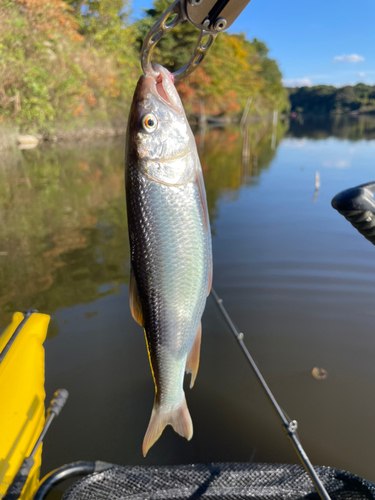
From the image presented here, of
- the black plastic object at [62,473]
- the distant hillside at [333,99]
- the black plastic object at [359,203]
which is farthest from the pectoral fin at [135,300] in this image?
the distant hillside at [333,99]

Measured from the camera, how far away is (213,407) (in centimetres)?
344

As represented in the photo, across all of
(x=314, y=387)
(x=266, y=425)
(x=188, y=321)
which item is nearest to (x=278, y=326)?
(x=314, y=387)

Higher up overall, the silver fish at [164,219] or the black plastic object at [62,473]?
the silver fish at [164,219]

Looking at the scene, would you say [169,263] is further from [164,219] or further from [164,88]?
[164,88]

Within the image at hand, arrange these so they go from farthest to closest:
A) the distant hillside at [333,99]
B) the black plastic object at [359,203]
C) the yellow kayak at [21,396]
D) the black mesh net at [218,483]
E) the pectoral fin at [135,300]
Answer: the distant hillside at [333,99]
the black mesh net at [218,483]
the yellow kayak at [21,396]
the pectoral fin at [135,300]
the black plastic object at [359,203]

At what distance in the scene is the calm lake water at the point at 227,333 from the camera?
3064mm

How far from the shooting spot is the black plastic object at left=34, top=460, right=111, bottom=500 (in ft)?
6.28

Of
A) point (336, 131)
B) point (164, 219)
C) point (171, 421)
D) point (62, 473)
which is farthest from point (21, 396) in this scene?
point (336, 131)

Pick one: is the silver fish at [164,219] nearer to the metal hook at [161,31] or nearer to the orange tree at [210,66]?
the metal hook at [161,31]

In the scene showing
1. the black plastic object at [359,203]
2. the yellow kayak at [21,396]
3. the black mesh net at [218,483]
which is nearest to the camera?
the black plastic object at [359,203]

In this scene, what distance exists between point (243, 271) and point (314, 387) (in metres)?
2.78

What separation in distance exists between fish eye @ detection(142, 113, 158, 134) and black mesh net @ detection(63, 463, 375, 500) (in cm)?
198

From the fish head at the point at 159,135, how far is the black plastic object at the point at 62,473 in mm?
1850

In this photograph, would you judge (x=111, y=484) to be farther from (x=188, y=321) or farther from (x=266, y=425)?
(x=266, y=425)
